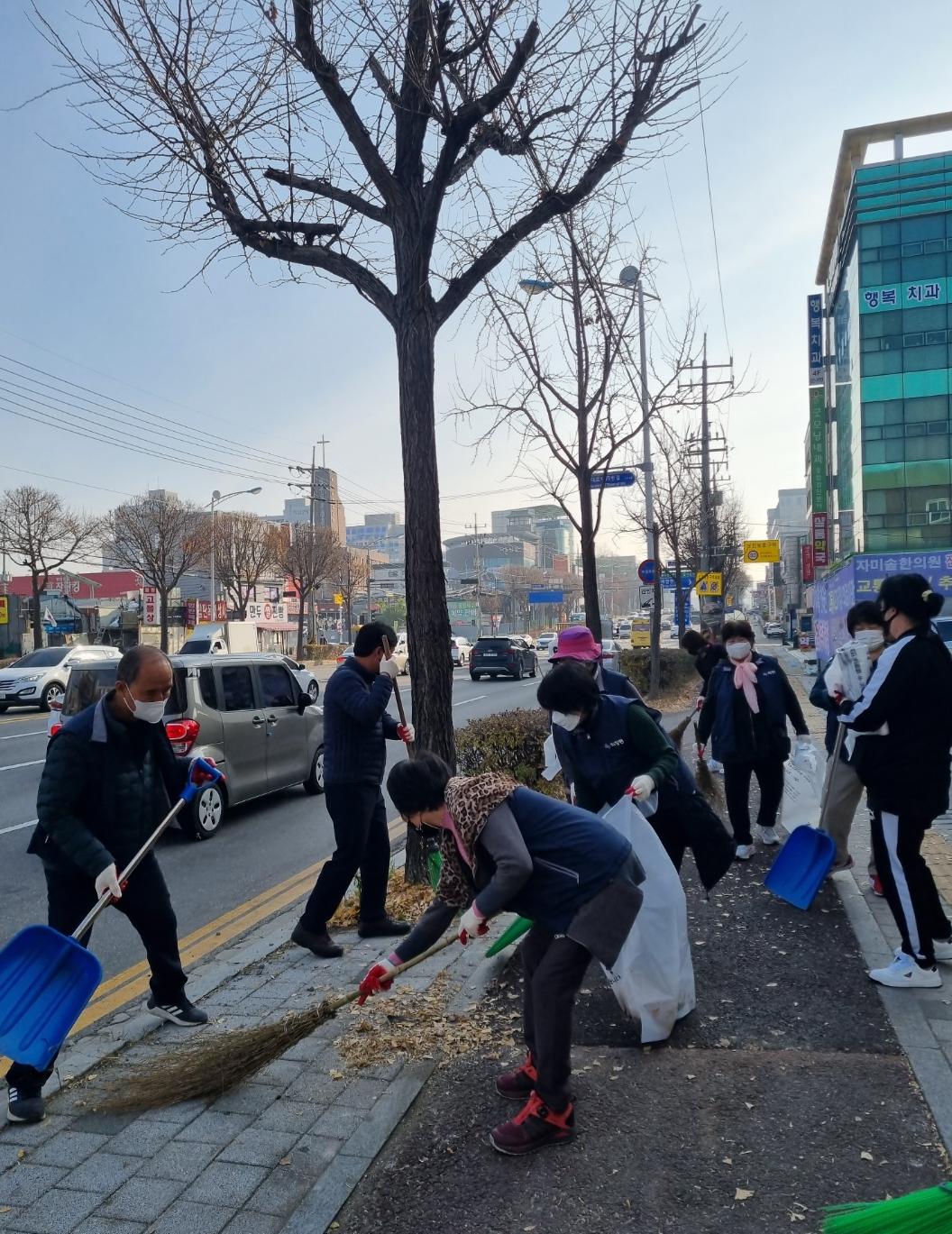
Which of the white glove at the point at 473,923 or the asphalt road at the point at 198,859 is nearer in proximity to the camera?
the white glove at the point at 473,923

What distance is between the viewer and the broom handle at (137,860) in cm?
367

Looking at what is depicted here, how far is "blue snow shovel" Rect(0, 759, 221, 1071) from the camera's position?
11.1 feet

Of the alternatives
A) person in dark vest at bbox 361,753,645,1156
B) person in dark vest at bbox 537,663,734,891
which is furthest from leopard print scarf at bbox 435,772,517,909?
person in dark vest at bbox 537,663,734,891

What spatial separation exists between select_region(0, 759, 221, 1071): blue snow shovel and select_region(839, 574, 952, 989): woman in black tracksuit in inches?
132

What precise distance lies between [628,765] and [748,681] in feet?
8.74

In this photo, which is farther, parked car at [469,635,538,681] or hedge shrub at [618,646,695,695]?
parked car at [469,635,538,681]

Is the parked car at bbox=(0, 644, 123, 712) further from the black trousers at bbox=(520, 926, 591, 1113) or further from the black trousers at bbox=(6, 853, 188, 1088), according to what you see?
the black trousers at bbox=(520, 926, 591, 1113)

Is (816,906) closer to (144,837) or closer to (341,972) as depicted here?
(341,972)

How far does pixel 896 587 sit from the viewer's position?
14.2ft

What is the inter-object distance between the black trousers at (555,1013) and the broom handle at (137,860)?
1.69 m

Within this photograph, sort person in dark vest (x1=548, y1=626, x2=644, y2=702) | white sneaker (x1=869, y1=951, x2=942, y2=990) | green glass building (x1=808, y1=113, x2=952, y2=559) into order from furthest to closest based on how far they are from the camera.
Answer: green glass building (x1=808, y1=113, x2=952, y2=559) → person in dark vest (x1=548, y1=626, x2=644, y2=702) → white sneaker (x1=869, y1=951, x2=942, y2=990)

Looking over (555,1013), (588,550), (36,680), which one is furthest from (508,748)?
(36,680)

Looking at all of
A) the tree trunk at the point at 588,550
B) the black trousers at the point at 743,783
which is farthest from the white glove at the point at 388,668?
the tree trunk at the point at 588,550

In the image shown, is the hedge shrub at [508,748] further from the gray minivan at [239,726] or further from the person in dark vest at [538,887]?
the person in dark vest at [538,887]
